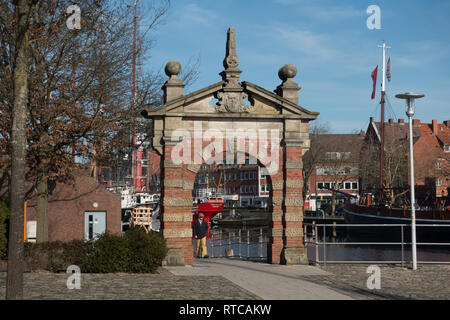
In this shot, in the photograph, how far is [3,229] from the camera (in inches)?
691

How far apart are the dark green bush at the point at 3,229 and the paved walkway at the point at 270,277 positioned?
18.0ft

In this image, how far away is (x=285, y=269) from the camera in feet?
52.9

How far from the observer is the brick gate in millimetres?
16781

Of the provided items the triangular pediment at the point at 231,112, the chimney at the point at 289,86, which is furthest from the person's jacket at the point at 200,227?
the chimney at the point at 289,86

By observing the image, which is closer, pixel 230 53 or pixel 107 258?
pixel 107 258

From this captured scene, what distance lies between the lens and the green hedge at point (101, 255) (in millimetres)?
14430

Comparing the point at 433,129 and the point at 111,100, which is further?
the point at 433,129

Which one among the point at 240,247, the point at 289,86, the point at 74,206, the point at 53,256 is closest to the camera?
the point at 53,256

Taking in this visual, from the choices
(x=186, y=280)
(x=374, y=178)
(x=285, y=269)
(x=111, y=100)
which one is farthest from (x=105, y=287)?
(x=374, y=178)

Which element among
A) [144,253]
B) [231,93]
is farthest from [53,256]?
Answer: [231,93]

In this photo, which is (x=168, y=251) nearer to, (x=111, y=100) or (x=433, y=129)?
(x=111, y=100)

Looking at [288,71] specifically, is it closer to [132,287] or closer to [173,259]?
[173,259]

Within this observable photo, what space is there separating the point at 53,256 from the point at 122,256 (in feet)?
6.44

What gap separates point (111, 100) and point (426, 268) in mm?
12317
